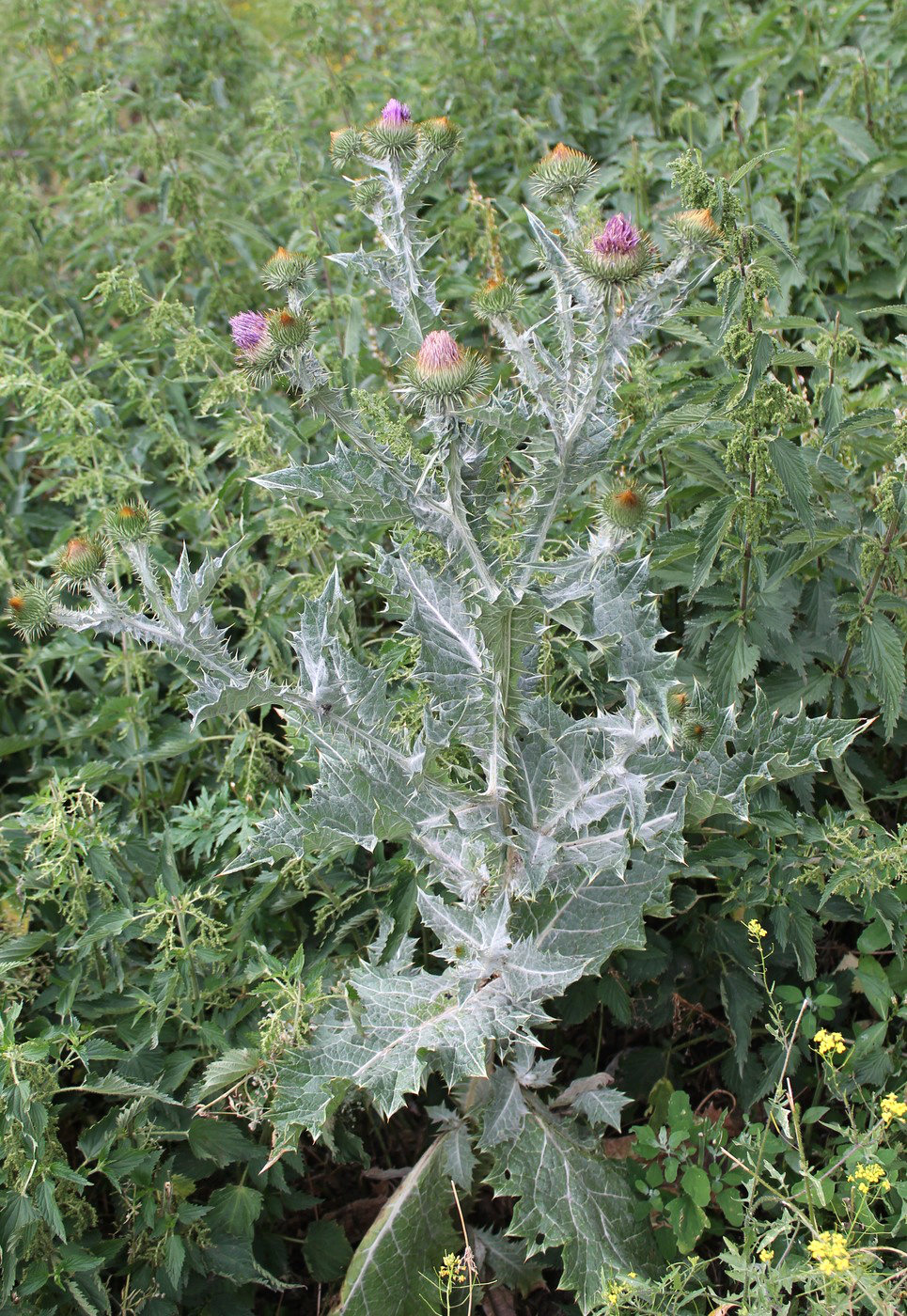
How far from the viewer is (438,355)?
212 centimetres

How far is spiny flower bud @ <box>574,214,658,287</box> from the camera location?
2129 millimetres

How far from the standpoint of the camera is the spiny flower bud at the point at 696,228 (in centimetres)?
234

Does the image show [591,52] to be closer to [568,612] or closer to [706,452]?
[706,452]

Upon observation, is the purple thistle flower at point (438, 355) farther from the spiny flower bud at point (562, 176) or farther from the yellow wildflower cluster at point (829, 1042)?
the yellow wildflower cluster at point (829, 1042)

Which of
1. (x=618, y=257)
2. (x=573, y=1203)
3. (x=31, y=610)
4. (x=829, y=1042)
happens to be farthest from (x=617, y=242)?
(x=573, y=1203)

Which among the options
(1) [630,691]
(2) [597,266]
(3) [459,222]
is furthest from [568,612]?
(3) [459,222]

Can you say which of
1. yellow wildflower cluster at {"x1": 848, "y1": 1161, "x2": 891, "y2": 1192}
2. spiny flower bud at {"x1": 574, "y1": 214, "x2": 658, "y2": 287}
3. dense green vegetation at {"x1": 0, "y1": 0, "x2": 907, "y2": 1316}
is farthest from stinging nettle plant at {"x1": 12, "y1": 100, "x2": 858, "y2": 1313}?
yellow wildflower cluster at {"x1": 848, "y1": 1161, "x2": 891, "y2": 1192}

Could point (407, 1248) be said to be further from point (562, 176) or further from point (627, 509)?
point (562, 176)

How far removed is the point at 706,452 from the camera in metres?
2.89

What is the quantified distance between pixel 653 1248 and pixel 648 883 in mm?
853

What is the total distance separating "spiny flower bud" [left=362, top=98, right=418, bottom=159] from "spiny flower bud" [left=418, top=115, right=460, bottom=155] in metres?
0.03

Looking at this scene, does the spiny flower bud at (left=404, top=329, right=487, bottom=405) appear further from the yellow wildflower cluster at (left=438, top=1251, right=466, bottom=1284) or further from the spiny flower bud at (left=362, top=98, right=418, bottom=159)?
the yellow wildflower cluster at (left=438, top=1251, right=466, bottom=1284)

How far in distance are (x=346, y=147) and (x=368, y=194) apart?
209 mm

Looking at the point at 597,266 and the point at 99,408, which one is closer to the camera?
the point at 597,266
